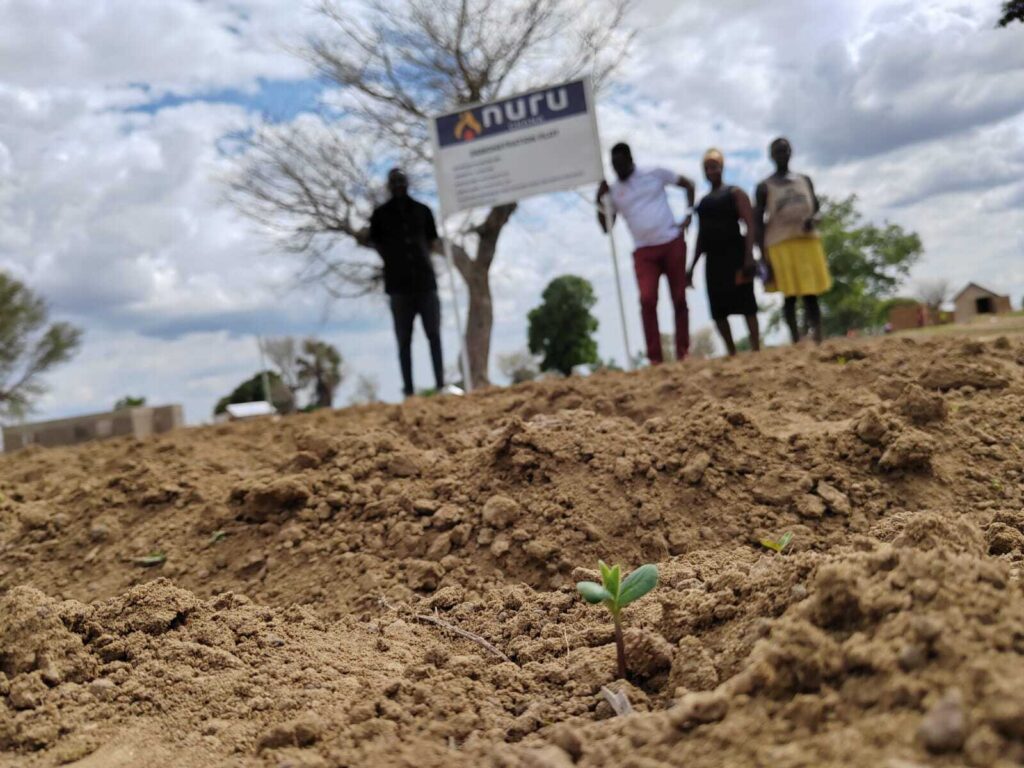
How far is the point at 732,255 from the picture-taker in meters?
6.67

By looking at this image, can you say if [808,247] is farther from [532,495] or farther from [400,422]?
[532,495]

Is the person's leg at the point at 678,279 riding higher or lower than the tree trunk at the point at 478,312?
lower

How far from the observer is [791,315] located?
7039 mm

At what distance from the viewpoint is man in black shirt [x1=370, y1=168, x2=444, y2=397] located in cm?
713

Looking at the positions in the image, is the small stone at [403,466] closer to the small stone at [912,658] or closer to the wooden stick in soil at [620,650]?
the wooden stick in soil at [620,650]

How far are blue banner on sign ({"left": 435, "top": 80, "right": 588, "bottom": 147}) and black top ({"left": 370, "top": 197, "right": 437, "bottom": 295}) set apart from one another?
2533mm

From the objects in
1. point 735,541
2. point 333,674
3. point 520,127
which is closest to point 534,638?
point 333,674

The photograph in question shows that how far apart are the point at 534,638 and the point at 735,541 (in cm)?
89

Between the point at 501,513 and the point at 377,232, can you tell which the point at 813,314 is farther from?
the point at 501,513

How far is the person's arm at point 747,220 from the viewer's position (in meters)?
6.55

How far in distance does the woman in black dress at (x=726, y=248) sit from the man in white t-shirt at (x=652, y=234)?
0.22 meters

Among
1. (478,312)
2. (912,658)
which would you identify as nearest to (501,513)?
(912,658)

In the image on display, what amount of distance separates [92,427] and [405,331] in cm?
576

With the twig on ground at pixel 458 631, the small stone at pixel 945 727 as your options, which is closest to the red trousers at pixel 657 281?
the twig on ground at pixel 458 631
